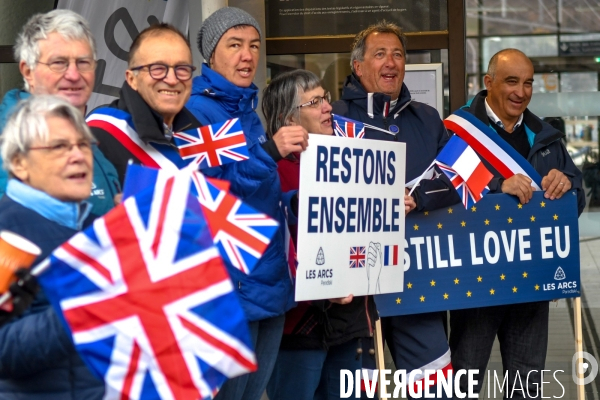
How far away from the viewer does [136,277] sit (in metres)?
2.31

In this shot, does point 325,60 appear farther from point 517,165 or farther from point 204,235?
point 204,235

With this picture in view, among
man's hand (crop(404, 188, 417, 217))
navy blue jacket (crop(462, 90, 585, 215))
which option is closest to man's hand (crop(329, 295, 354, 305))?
man's hand (crop(404, 188, 417, 217))

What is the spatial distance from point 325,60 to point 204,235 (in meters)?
4.14

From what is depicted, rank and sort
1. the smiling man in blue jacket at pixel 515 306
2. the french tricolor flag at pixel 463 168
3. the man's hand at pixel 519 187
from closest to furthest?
the french tricolor flag at pixel 463 168
the man's hand at pixel 519 187
the smiling man in blue jacket at pixel 515 306

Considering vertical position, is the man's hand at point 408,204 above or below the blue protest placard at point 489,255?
above

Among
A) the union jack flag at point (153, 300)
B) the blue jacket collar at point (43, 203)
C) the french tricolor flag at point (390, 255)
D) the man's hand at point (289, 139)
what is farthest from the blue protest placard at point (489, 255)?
the blue jacket collar at point (43, 203)

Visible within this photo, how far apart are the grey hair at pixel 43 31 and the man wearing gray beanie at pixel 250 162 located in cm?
73

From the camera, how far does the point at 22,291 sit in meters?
2.12

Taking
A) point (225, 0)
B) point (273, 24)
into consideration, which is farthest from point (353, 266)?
point (273, 24)

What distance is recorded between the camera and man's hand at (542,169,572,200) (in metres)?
4.59

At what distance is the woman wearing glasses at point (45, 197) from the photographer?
2271mm

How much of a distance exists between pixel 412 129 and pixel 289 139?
117cm

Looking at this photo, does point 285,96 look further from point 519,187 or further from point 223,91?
point 519,187

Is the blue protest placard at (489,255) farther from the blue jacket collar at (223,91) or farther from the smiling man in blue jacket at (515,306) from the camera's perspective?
the blue jacket collar at (223,91)
